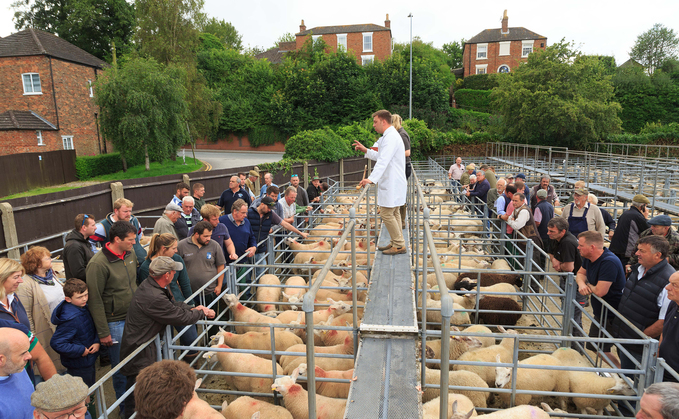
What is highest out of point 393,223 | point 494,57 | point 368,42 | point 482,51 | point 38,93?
→ point 368,42

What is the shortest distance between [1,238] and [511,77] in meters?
37.2

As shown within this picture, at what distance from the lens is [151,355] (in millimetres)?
4152

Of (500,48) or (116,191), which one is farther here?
(500,48)

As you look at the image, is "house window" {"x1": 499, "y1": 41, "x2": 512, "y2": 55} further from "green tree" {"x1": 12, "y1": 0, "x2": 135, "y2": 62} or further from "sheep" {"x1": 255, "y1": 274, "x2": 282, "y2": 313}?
"sheep" {"x1": 255, "y1": 274, "x2": 282, "y2": 313}

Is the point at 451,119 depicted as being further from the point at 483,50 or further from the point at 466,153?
the point at 483,50

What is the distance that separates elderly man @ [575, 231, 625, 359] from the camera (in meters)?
4.85

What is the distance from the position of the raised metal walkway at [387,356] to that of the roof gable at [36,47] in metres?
33.3

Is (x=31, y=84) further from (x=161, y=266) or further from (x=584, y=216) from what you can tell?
(x=584, y=216)

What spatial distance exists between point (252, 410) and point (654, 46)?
77.4 metres

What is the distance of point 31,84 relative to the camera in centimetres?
2870

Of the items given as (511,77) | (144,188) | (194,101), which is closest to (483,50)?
(511,77)

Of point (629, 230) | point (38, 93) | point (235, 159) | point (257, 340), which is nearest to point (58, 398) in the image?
point (257, 340)

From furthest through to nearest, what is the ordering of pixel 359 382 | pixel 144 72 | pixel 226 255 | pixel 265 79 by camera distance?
pixel 265 79
pixel 144 72
pixel 226 255
pixel 359 382

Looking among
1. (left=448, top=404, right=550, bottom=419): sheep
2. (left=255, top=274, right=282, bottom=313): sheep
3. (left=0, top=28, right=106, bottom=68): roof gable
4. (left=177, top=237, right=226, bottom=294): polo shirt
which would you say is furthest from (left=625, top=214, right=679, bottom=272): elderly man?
(left=0, top=28, right=106, bottom=68): roof gable
